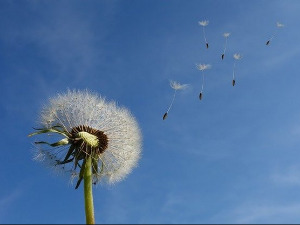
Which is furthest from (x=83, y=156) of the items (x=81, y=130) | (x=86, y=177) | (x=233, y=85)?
(x=233, y=85)

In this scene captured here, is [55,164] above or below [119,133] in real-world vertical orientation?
below

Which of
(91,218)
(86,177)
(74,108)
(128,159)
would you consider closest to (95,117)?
(74,108)

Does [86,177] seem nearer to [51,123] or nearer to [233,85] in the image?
[51,123]

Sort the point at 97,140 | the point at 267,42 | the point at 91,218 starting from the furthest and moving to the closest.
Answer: the point at 267,42 → the point at 97,140 → the point at 91,218

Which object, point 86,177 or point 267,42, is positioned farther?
point 267,42

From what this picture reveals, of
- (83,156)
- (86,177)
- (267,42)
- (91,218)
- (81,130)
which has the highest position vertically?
(267,42)

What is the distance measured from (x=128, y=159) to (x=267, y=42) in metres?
8.19

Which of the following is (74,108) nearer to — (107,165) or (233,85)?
(107,165)

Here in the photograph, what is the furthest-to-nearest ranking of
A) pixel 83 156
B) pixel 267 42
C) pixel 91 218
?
pixel 267 42, pixel 83 156, pixel 91 218

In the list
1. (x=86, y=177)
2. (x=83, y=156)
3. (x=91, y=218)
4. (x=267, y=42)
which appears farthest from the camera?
(x=267, y=42)

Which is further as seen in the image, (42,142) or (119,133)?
(119,133)

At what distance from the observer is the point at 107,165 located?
59.9 ft

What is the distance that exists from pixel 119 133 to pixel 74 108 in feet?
6.57

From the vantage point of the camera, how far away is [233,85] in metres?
18.8
